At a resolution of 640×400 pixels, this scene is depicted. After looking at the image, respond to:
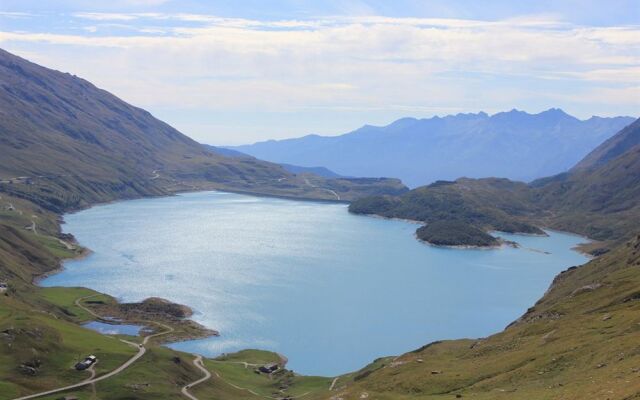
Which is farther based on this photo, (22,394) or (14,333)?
(14,333)

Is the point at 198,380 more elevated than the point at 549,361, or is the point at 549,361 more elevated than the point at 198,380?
the point at 549,361

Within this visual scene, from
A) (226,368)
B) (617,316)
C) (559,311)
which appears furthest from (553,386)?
(226,368)

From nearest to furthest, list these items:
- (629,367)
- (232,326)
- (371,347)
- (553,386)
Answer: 1. (629,367)
2. (553,386)
3. (371,347)
4. (232,326)

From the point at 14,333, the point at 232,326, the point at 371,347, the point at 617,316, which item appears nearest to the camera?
the point at 617,316

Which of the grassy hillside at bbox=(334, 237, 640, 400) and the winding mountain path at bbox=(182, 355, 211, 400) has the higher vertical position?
the grassy hillside at bbox=(334, 237, 640, 400)

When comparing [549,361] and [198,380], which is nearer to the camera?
[549,361]

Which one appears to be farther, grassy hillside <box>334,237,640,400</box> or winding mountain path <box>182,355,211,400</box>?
winding mountain path <box>182,355,211,400</box>

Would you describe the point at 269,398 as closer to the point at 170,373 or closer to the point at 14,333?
the point at 170,373

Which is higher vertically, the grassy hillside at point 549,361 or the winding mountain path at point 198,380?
the grassy hillside at point 549,361

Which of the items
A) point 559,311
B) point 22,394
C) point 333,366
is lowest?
point 333,366

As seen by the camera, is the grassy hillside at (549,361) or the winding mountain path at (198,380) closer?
the grassy hillside at (549,361)

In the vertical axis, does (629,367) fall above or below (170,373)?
above
